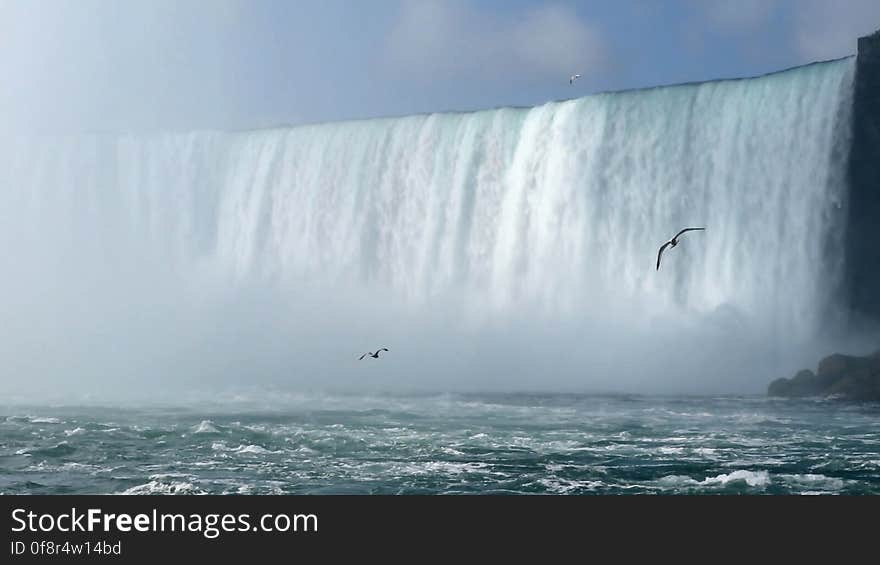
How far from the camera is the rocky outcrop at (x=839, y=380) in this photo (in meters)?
36.7

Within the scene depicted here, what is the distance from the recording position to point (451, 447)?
26734mm

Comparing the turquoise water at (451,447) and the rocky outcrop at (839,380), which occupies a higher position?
the rocky outcrop at (839,380)

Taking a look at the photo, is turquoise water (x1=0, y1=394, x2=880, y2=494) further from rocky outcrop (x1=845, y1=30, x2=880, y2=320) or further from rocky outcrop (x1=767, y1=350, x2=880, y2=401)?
rocky outcrop (x1=845, y1=30, x2=880, y2=320)

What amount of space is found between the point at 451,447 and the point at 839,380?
49.6 feet

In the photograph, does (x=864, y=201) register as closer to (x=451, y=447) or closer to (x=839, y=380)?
(x=839, y=380)

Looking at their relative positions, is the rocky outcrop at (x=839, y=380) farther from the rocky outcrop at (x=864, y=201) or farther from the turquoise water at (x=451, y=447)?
the rocky outcrop at (x=864, y=201)

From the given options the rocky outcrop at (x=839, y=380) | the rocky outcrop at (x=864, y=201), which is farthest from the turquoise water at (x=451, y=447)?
the rocky outcrop at (x=864, y=201)

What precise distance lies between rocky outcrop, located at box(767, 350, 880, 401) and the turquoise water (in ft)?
4.32

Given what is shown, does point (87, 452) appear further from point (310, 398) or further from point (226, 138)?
point (226, 138)

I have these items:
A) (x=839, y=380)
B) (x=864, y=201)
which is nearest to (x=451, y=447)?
(x=839, y=380)

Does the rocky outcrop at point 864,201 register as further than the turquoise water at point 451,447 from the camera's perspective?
Yes

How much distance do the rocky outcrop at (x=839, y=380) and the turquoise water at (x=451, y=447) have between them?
1.32m

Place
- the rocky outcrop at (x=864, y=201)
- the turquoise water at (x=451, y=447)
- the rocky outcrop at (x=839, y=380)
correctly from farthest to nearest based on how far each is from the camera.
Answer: the rocky outcrop at (x=864, y=201)
the rocky outcrop at (x=839, y=380)
the turquoise water at (x=451, y=447)

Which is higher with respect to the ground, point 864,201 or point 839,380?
point 864,201
